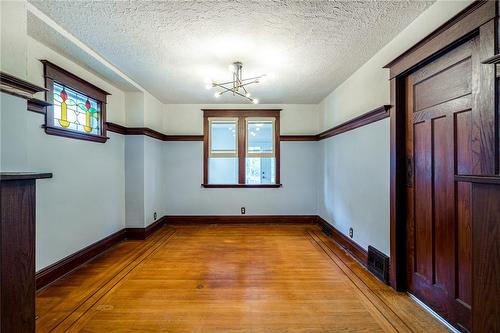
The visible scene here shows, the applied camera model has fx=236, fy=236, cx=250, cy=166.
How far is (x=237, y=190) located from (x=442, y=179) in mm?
3897

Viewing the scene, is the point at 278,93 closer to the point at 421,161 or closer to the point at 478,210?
the point at 421,161

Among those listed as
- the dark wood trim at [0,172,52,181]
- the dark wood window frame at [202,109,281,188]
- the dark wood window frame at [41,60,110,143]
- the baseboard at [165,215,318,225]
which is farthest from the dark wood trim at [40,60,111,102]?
the baseboard at [165,215,318,225]

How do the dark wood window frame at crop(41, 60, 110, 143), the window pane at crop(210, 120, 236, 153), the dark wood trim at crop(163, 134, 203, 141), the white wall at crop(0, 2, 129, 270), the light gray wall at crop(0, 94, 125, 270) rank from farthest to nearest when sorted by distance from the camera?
the window pane at crop(210, 120, 236, 153) → the dark wood trim at crop(163, 134, 203, 141) → the dark wood window frame at crop(41, 60, 110, 143) → the light gray wall at crop(0, 94, 125, 270) → the white wall at crop(0, 2, 129, 270)

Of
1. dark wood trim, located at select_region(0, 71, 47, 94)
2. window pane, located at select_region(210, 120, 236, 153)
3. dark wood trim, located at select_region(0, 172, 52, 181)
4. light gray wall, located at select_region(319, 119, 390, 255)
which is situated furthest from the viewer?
window pane, located at select_region(210, 120, 236, 153)

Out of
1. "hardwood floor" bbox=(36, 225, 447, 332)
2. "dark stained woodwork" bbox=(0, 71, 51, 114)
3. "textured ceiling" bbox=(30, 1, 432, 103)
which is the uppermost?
"textured ceiling" bbox=(30, 1, 432, 103)

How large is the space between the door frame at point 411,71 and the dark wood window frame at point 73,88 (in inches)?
136

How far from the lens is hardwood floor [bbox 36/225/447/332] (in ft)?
6.55

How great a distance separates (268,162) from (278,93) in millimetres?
1602

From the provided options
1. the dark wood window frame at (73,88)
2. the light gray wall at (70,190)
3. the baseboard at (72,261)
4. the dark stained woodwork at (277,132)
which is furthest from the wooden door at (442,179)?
the baseboard at (72,261)

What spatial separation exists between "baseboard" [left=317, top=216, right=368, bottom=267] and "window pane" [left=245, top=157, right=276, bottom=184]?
1481 millimetres

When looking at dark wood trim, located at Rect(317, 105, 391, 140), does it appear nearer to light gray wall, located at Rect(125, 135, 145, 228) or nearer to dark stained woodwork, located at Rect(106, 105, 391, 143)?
dark stained woodwork, located at Rect(106, 105, 391, 143)

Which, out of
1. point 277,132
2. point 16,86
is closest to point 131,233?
point 16,86

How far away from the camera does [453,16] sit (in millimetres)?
1792

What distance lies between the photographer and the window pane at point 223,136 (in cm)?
543
